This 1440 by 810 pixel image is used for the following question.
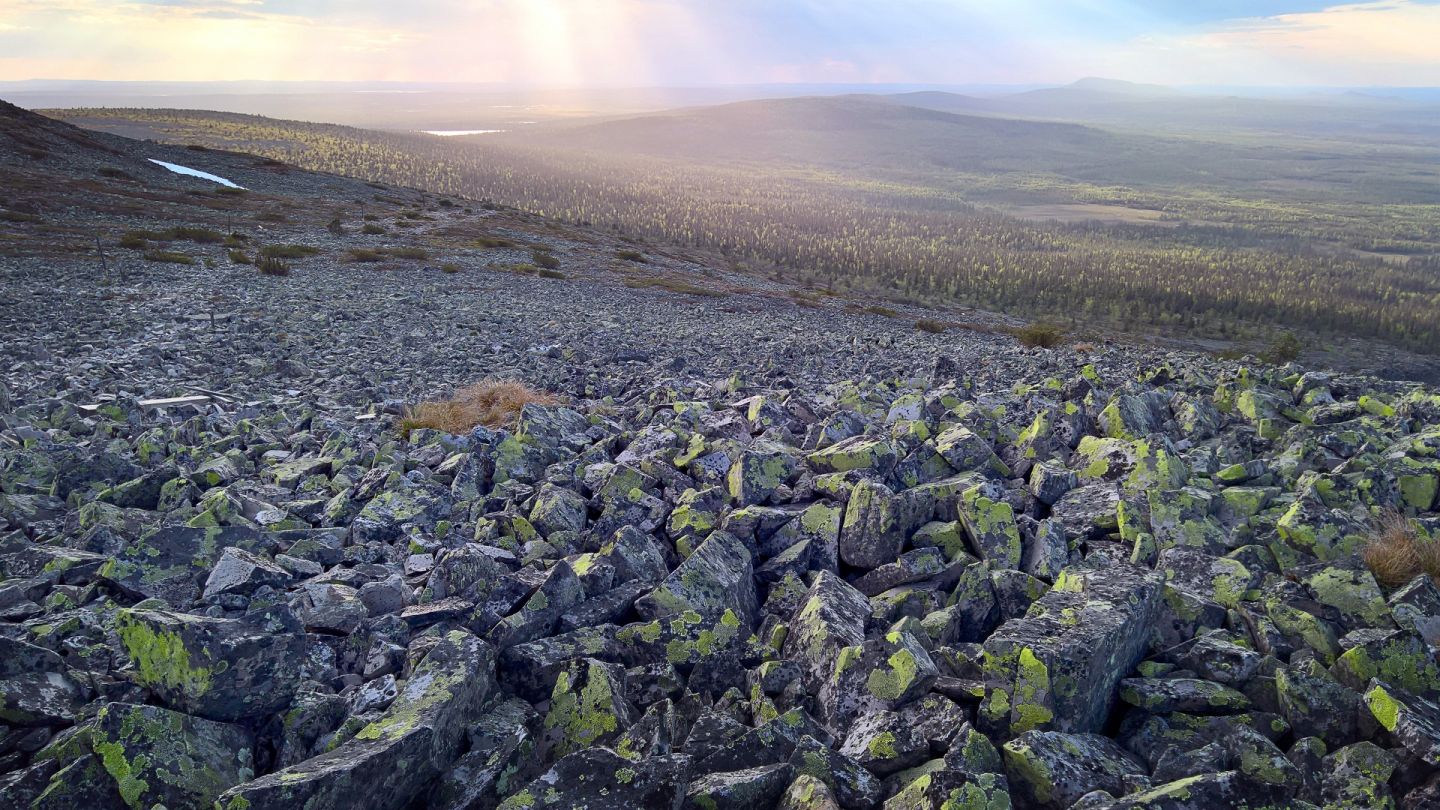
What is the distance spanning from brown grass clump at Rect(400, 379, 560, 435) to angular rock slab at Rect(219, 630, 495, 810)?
20.3ft

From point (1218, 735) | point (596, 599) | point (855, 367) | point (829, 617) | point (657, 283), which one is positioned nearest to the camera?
point (1218, 735)

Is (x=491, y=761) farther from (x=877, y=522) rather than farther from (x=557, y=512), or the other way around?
(x=877, y=522)

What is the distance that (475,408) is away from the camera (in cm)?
1148

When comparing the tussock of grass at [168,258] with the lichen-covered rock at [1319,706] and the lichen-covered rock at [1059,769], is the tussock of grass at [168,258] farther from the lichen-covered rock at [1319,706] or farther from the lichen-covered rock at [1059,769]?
the lichen-covered rock at [1319,706]

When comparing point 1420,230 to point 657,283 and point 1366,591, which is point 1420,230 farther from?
point 1366,591

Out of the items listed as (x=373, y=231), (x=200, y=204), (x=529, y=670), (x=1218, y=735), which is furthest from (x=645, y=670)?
(x=200, y=204)

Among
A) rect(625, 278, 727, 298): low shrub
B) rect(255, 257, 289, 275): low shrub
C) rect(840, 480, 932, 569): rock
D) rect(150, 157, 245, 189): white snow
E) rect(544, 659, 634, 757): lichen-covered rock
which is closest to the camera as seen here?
rect(544, 659, 634, 757): lichen-covered rock

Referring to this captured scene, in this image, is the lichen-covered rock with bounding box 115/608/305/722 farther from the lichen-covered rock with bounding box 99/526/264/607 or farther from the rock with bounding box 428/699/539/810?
the lichen-covered rock with bounding box 99/526/264/607

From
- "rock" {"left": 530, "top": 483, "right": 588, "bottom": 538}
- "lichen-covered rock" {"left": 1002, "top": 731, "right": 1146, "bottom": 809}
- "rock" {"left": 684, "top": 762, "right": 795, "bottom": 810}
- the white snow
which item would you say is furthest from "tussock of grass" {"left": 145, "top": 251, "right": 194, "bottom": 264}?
"lichen-covered rock" {"left": 1002, "top": 731, "right": 1146, "bottom": 809}

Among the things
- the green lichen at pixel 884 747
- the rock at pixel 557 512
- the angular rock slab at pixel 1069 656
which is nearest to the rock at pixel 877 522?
the angular rock slab at pixel 1069 656

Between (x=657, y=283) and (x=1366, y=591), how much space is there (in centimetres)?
3479

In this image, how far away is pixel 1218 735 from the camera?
13.0 ft

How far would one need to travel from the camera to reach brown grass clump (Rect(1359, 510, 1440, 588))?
5.22m

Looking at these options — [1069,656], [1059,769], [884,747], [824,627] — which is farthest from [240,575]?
[1069,656]
